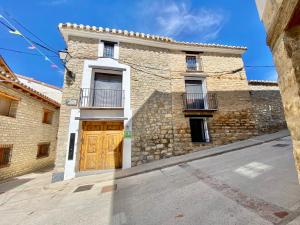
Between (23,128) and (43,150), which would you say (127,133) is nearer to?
(23,128)

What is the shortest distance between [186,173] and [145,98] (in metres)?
4.36

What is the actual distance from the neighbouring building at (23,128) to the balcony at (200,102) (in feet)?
28.0

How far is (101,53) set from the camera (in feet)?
26.0

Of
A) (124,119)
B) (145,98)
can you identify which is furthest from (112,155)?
(145,98)

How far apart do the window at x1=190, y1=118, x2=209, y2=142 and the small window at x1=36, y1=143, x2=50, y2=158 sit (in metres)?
9.46

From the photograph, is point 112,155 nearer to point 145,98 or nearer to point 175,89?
point 145,98

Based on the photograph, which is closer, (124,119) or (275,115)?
(124,119)

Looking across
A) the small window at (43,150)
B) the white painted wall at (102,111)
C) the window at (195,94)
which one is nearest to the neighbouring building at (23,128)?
the small window at (43,150)

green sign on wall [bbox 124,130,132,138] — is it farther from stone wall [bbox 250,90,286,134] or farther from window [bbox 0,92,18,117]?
stone wall [bbox 250,90,286,134]

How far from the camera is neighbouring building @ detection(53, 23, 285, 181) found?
6898 mm

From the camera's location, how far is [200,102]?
9516mm

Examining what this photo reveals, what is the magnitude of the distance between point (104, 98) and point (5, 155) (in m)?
5.34

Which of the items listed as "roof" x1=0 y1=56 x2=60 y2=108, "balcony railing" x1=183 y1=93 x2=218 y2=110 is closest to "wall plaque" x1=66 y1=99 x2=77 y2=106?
"roof" x1=0 y1=56 x2=60 y2=108

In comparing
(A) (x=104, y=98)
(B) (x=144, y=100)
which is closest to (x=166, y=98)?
(B) (x=144, y=100)
